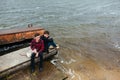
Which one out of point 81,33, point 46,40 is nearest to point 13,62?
point 46,40

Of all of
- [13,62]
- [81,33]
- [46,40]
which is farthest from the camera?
[81,33]

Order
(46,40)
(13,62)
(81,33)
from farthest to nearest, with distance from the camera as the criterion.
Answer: (81,33) < (46,40) < (13,62)

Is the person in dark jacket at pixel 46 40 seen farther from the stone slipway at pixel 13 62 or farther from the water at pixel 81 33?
the water at pixel 81 33

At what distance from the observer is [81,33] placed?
14.4m

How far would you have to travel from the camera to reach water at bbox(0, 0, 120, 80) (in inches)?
364

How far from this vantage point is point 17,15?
63.7 ft

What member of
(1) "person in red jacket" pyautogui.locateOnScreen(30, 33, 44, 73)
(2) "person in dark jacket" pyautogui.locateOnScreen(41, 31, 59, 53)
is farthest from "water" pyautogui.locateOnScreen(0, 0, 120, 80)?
(1) "person in red jacket" pyautogui.locateOnScreen(30, 33, 44, 73)

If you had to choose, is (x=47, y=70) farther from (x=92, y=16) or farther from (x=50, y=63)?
(x=92, y=16)

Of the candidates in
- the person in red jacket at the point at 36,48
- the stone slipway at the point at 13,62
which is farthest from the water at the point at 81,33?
the stone slipway at the point at 13,62

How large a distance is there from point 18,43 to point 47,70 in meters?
2.91

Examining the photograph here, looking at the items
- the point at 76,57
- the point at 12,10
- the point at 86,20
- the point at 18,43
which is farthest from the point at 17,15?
the point at 76,57

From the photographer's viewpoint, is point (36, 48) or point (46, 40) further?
point (46, 40)

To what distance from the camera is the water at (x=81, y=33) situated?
9.24 meters

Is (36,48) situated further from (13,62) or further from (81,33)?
(81,33)
